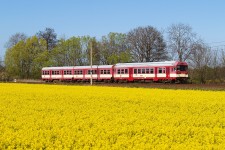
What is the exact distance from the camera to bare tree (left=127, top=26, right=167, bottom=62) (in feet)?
259

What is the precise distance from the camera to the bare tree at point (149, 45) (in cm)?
7888

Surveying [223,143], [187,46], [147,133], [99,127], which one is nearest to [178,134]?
[147,133]

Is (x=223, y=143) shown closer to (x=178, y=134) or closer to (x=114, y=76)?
(x=178, y=134)

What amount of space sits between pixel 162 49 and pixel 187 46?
18.9 ft

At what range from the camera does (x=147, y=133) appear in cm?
1013

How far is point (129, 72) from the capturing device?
2047 inches

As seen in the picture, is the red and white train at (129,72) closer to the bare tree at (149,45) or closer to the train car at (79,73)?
the train car at (79,73)

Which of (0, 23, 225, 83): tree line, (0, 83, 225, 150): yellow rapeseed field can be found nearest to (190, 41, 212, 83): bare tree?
(0, 23, 225, 83): tree line

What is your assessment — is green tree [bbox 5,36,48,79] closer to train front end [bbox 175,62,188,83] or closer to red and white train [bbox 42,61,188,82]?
red and white train [bbox 42,61,188,82]

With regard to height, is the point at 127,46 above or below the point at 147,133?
above

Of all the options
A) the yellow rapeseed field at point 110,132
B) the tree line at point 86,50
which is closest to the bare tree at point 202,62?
the tree line at point 86,50

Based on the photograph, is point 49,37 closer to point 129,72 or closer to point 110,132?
→ point 129,72

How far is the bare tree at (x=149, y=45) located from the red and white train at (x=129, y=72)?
20698mm

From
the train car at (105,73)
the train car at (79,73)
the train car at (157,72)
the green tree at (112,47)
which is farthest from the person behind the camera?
the green tree at (112,47)
